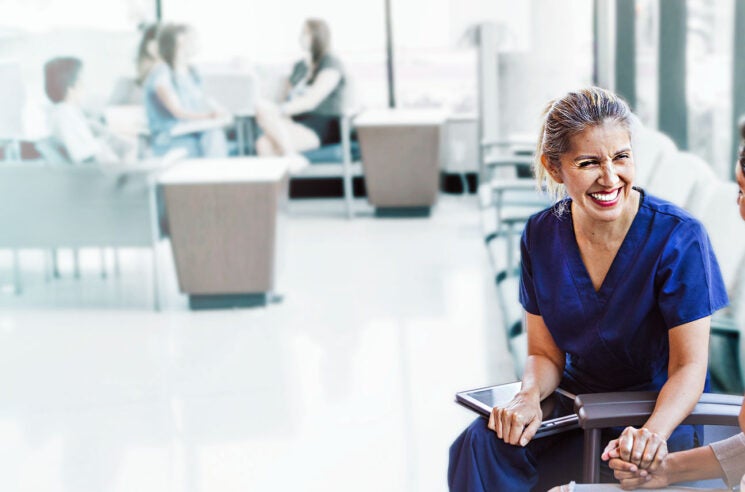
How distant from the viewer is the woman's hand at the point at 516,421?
192 centimetres

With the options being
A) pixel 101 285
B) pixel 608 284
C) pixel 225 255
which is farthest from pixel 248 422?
pixel 101 285

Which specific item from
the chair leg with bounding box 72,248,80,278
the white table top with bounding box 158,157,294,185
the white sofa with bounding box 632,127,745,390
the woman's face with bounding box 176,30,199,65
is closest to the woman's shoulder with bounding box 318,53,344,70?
the woman's face with bounding box 176,30,199,65

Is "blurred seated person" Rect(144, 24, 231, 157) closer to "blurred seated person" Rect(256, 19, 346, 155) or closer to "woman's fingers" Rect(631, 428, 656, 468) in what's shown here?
"blurred seated person" Rect(256, 19, 346, 155)

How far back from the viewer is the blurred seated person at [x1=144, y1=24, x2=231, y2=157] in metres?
6.73

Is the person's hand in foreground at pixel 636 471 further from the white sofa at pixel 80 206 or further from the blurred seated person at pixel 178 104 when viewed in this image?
the blurred seated person at pixel 178 104

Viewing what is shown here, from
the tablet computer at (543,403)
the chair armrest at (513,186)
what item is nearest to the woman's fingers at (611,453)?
the tablet computer at (543,403)

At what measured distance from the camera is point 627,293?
2006 millimetres

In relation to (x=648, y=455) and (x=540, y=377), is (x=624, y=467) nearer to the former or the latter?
(x=648, y=455)

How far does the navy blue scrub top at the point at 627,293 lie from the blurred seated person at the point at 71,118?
3750 mm

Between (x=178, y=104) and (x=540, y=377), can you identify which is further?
(x=178, y=104)

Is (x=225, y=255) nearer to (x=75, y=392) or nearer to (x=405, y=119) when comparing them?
(x=75, y=392)

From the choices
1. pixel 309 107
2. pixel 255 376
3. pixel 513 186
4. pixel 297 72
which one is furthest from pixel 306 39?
pixel 255 376

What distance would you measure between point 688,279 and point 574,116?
1.22 ft

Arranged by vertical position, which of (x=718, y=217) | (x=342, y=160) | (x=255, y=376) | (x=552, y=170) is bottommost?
(x=255, y=376)
